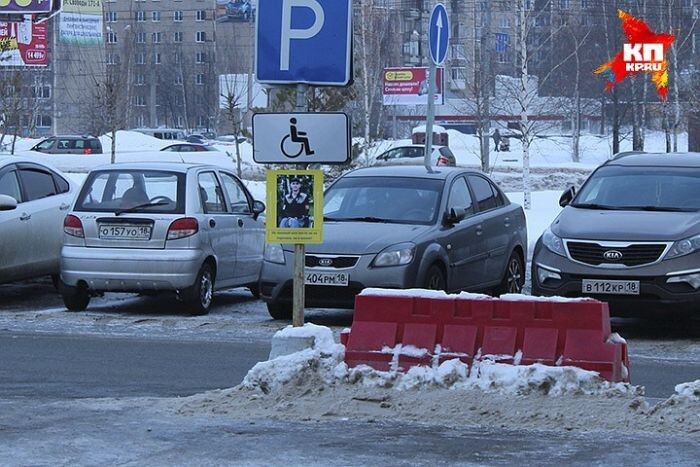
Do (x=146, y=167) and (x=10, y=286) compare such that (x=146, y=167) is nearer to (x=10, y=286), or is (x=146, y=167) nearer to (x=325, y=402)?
(x=10, y=286)

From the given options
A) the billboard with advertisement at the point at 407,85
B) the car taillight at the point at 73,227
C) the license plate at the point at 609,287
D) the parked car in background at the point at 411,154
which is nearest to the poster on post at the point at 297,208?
the license plate at the point at 609,287

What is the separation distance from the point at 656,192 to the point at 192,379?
19.6 feet

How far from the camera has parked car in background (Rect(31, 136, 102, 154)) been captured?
197 ft

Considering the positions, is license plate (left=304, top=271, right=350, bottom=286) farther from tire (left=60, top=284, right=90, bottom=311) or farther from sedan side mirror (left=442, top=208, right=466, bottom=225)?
tire (left=60, top=284, right=90, bottom=311)

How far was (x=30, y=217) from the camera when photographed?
15430mm

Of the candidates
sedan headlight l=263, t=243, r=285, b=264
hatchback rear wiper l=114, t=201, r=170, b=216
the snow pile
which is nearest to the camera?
the snow pile

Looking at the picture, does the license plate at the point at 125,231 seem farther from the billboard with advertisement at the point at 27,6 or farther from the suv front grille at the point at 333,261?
the billboard with advertisement at the point at 27,6

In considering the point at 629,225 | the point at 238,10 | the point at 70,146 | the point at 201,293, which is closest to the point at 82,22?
the point at 70,146

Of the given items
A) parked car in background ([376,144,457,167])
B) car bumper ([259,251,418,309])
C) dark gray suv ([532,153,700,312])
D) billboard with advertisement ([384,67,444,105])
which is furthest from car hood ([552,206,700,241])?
billboard with advertisement ([384,67,444,105])

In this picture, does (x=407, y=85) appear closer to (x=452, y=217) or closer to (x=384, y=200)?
(x=384, y=200)

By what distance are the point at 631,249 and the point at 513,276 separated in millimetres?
3323

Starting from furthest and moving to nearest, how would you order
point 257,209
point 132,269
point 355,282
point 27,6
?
point 27,6
point 257,209
point 132,269
point 355,282

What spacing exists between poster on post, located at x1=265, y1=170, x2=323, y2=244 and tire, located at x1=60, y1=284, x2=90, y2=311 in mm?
6195

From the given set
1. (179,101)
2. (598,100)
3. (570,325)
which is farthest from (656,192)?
(179,101)
